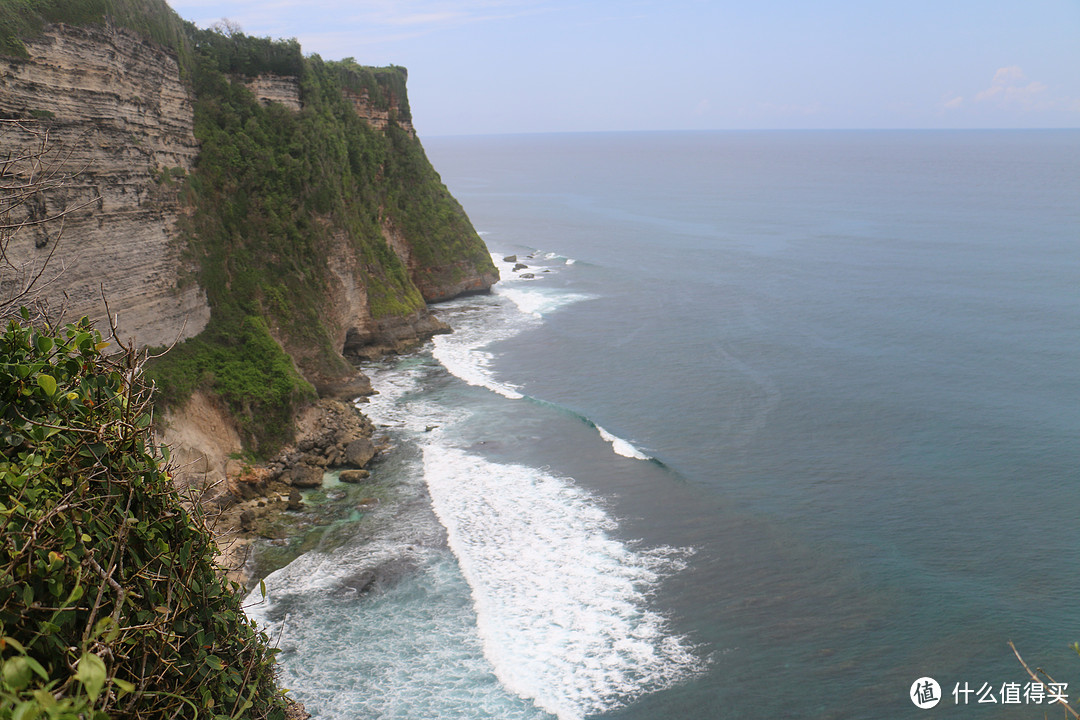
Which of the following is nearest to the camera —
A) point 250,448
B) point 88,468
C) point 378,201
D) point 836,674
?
point 88,468

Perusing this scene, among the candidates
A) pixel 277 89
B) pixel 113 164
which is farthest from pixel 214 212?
pixel 277 89

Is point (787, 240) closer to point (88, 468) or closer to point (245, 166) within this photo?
point (245, 166)

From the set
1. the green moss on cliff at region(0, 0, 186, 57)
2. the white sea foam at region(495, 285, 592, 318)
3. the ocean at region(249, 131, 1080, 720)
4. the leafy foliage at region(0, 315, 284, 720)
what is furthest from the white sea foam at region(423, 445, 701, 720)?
the white sea foam at region(495, 285, 592, 318)

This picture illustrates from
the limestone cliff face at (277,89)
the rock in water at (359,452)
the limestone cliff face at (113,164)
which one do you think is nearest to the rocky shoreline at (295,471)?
the rock in water at (359,452)

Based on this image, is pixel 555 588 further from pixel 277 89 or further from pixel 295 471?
pixel 277 89

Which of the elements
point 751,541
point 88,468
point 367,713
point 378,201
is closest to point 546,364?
point 378,201
